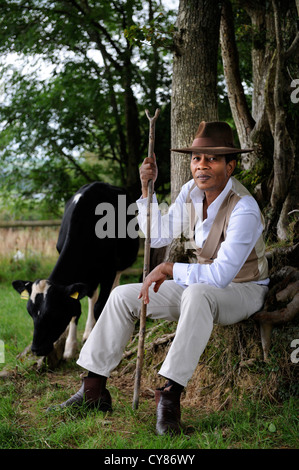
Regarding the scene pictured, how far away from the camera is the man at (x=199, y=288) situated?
2848mm

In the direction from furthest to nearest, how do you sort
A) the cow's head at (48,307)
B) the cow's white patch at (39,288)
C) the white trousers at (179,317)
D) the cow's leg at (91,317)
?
the cow's leg at (91,317) < the cow's white patch at (39,288) < the cow's head at (48,307) < the white trousers at (179,317)

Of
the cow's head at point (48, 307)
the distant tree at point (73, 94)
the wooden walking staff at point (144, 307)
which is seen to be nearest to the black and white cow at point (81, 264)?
the cow's head at point (48, 307)

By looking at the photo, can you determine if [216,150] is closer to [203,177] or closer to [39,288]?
[203,177]

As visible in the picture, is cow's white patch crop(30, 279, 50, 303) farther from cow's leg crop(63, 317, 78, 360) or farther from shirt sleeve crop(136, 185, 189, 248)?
shirt sleeve crop(136, 185, 189, 248)

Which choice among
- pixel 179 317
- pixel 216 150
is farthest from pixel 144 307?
pixel 216 150

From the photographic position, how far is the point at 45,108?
8.81m

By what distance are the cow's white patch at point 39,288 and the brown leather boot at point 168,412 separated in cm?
195

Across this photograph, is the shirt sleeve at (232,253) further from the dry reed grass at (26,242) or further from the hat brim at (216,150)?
the dry reed grass at (26,242)

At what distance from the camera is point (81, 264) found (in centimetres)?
507

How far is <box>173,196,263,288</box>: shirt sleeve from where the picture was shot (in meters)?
2.94

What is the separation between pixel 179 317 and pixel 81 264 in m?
2.03

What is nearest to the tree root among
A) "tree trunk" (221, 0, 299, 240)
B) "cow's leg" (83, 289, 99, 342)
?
"tree trunk" (221, 0, 299, 240)

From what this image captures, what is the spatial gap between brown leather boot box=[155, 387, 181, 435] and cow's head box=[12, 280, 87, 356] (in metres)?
1.79

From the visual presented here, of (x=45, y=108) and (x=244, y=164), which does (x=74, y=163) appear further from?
(x=244, y=164)
